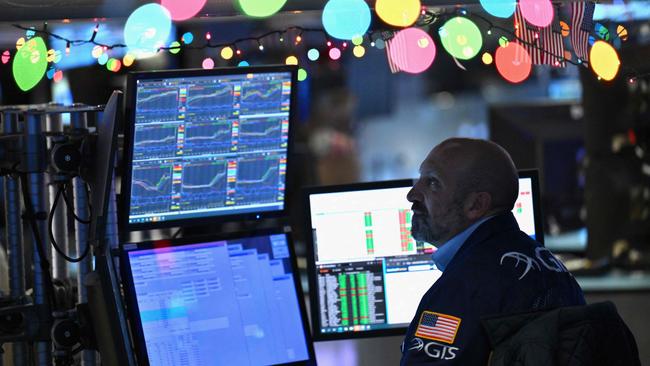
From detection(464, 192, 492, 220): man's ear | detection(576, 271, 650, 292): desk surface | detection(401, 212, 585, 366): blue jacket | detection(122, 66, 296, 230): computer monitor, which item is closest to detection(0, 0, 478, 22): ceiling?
detection(122, 66, 296, 230): computer monitor

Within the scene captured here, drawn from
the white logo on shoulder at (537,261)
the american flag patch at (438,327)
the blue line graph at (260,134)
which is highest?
the blue line graph at (260,134)

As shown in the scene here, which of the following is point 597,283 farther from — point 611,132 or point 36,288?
point 36,288

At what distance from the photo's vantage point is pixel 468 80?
1293 cm

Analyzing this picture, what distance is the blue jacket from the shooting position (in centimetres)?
203

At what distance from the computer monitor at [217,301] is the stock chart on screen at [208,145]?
0.10m

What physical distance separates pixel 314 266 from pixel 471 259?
2.26ft

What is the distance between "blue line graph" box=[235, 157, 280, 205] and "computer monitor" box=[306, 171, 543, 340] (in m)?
0.10

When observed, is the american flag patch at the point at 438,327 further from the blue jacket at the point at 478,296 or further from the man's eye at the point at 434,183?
the man's eye at the point at 434,183

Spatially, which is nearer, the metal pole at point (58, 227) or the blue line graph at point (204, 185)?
the blue line graph at point (204, 185)

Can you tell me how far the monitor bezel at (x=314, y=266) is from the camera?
274 cm

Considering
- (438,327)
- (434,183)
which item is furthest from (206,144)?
(438,327)

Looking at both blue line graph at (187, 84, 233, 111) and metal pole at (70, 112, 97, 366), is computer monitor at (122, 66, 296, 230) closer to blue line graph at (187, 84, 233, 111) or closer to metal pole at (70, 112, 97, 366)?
blue line graph at (187, 84, 233, 111)

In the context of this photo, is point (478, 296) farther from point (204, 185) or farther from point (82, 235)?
point (82, 235)

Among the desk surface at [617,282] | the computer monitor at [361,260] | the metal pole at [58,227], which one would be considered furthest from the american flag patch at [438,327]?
the desk surface at [617,282]
